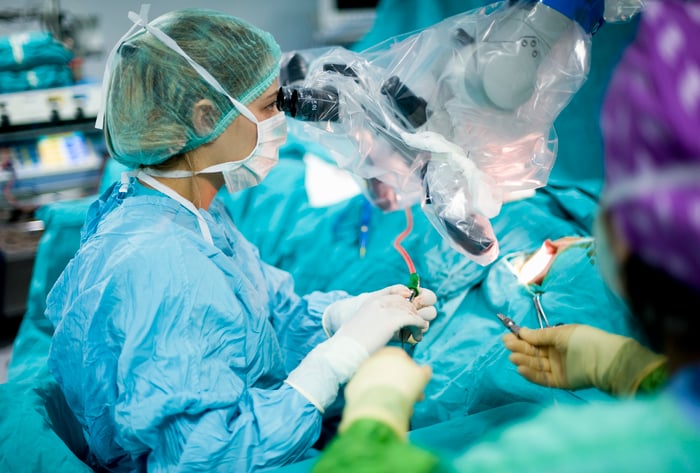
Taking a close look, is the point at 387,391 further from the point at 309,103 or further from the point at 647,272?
the point at 309,103

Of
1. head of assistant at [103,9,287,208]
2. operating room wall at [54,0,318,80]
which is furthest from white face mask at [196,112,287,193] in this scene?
operating room wall at [54,0,318,80]

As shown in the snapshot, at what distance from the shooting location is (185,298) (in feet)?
2.98

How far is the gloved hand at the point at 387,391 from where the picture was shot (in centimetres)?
61

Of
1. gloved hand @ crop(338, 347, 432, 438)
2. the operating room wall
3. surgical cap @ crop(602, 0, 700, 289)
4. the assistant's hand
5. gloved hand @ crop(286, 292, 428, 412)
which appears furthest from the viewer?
the operating room wall

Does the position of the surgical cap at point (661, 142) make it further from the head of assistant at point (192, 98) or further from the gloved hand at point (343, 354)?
the head of assistant at point (192, 98)

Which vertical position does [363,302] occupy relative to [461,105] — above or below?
below

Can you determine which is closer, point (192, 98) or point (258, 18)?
point (192, 98)

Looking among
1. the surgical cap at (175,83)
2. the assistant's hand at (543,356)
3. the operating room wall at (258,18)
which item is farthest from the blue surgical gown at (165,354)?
the operating room wall at (258,18)

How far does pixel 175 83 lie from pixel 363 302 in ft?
1.80

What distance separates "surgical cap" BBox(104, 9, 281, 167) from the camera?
0.98 meters

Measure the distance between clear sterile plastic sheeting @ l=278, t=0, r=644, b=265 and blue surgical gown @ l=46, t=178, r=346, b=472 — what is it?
1.30ft

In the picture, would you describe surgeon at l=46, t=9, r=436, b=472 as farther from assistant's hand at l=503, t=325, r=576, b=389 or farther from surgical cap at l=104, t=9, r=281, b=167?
assistant's hand at l=503, t=325, r=576, b=389

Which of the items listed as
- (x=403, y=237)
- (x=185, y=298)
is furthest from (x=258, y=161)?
(x=403, y=237)

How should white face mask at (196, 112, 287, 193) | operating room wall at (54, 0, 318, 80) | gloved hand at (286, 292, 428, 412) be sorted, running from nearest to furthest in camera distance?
gloved hand at (286, 292, 428, 412) < white face mask at (196, 112, 287, 193) < operating room wall at (54, 0, 318, 80)
